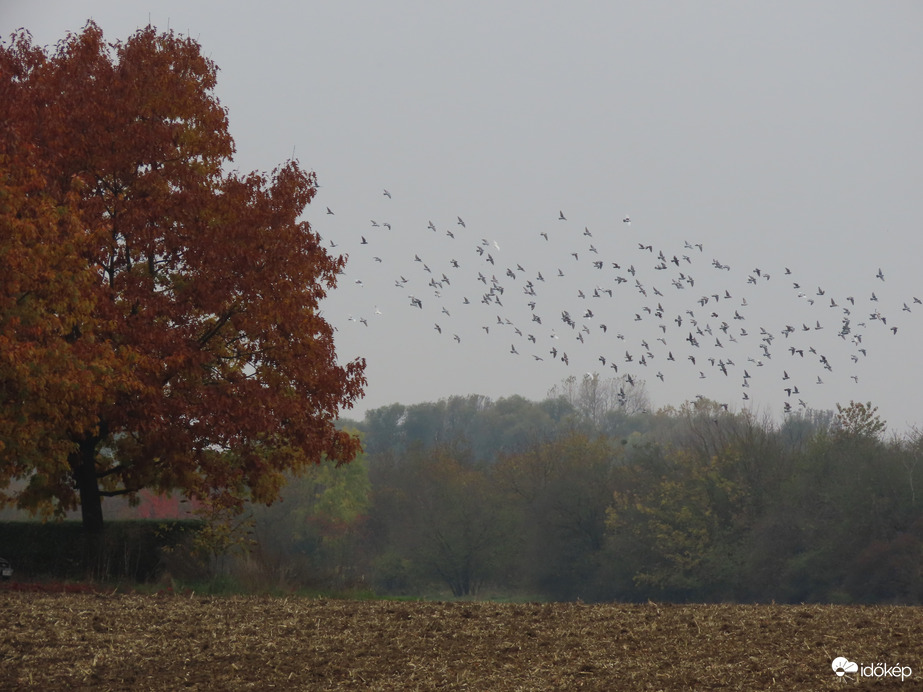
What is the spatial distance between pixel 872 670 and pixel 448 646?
454 centimetres

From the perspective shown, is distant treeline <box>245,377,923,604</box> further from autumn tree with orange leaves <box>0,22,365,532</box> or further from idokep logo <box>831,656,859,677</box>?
idokep logo <box>831,656,859,677</box>

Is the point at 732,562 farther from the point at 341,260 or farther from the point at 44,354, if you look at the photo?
the point at 44,354

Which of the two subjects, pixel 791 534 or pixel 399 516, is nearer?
pixel 791 534

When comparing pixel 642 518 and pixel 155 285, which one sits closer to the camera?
pixel 155 285

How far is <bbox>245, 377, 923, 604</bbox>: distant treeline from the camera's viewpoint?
147ft

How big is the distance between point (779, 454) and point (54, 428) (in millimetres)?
44717

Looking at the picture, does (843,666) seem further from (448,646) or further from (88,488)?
(88,488)

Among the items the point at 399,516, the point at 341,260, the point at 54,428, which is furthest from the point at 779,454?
the point at 54,428

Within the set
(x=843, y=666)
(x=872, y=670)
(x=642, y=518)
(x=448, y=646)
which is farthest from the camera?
(x=642, y=518)

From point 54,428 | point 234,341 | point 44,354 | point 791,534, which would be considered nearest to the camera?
point 44,354

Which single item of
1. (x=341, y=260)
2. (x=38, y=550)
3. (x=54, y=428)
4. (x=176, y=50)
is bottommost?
(x=38, y=550)

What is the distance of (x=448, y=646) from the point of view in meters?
11.8

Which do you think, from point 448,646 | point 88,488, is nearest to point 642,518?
point 88,488

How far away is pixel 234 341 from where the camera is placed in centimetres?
1978
